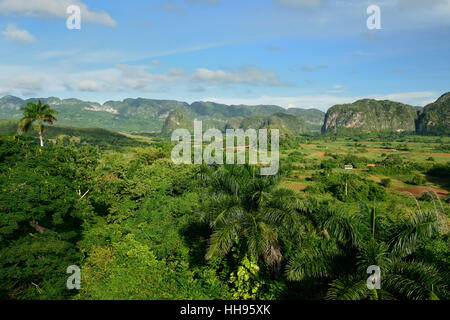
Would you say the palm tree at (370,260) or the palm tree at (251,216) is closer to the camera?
the palm tree at (370,260)

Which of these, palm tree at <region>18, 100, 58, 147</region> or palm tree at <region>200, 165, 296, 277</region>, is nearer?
palm tree at <region>200, 165, 296, 277</region>

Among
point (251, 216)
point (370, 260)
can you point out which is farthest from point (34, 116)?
point (370, 260)

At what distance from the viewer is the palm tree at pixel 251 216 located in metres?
7.98

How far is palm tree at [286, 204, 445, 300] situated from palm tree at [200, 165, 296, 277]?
1.09 metres

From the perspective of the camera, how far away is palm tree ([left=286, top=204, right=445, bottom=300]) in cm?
586

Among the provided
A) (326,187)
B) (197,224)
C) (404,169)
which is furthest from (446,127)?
(197,224)

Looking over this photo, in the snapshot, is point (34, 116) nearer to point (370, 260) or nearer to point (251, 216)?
point (251, 216)

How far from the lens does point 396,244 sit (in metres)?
7.03

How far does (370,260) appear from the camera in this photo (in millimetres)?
6586

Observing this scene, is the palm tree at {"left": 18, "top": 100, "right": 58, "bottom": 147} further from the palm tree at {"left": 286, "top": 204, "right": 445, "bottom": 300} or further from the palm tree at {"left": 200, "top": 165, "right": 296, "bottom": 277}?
the palm tree at {"left": 286, "top": 204, "right": 445, "bottom": 300}

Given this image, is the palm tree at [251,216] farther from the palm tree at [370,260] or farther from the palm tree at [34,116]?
the palm tree at [34,116]

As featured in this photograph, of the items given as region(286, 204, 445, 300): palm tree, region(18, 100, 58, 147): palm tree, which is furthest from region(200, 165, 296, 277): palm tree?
region(18, 100, 58, 147): palm tree

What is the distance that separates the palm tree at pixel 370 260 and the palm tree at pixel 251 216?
3.56ft

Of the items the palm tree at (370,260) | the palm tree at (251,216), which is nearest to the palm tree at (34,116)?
the palm tree at (251,216)
